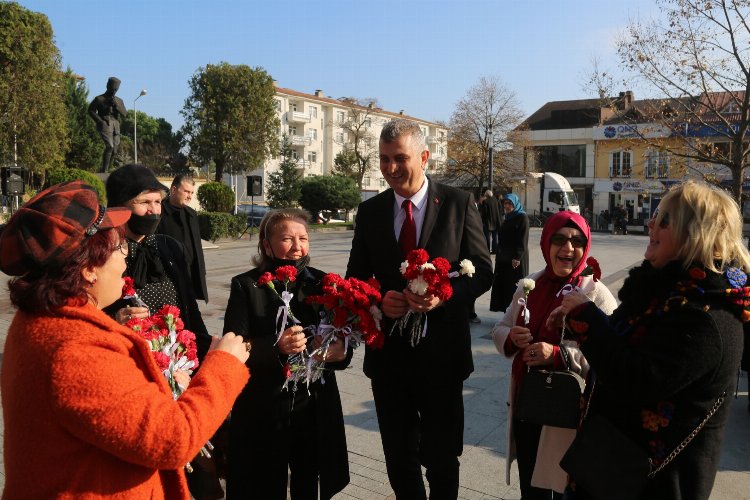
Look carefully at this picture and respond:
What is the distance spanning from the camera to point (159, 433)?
1355 mm

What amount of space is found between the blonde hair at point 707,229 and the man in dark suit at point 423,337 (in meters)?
1.05

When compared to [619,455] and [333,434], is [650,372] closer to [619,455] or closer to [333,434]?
[619,455]

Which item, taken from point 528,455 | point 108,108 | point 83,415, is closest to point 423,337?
point 528,455

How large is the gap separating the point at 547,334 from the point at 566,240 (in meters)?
0.49

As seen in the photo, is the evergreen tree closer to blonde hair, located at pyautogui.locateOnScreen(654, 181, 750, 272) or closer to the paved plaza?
the paved plaza

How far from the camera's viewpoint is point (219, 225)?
22.3 metres

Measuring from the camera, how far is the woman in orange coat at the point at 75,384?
51.4 inches

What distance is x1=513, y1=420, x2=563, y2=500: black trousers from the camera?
9.19ft

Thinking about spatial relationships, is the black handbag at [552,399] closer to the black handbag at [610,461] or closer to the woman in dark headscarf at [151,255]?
the black handbag at [610,461]

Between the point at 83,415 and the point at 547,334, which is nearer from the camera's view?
the point at 83,415

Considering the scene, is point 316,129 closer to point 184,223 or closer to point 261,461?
point 184,223

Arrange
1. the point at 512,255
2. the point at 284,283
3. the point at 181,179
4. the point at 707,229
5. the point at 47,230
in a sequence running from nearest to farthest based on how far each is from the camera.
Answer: the point at 47,230, the point at 707,229, the point at 284,283, the point at 181,179, the point at 512,255

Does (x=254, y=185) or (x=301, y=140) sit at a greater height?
(x=301, y=140)

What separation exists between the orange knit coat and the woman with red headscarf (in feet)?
5.73
